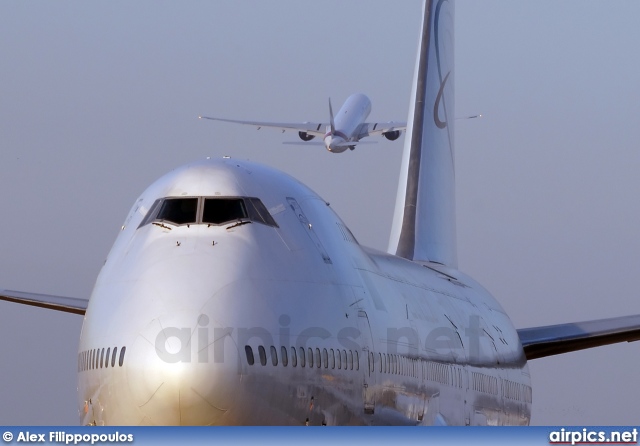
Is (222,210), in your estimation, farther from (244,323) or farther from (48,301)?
(48,301)

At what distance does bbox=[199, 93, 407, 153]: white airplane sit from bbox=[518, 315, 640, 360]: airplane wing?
79.5 meters

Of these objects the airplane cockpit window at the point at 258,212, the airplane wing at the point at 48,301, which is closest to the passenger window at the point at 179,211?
the airplane cockpit window at the point at 258,212

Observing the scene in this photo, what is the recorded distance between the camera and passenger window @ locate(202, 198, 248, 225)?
18.8 metres

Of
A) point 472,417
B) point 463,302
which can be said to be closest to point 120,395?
point 472,417

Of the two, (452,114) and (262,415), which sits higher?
(452,114)

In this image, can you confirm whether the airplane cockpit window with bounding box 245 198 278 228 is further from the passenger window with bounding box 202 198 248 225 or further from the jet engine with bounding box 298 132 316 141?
the jet engine with bounding box 298 132 316 141

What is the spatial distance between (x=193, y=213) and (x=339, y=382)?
2.79 metres

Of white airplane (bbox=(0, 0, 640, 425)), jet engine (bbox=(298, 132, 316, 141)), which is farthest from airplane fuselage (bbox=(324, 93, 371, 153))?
white airplane (bbox=(0, 0, 640, 425))

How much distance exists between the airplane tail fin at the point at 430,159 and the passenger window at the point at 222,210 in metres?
21.1

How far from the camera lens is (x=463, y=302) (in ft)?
106

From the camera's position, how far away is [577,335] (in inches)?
1389

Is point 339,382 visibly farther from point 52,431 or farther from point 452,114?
point 452,114

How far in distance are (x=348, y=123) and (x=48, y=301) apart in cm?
9784

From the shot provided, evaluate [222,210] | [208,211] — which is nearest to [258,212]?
[222,210]
